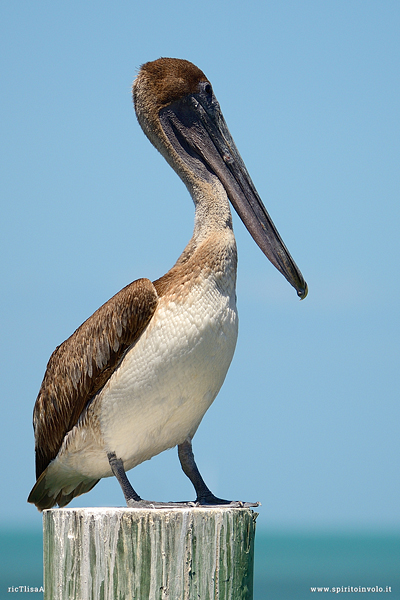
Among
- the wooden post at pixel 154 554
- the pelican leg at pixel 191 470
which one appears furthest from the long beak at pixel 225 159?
the wooden post at pixel 154 554

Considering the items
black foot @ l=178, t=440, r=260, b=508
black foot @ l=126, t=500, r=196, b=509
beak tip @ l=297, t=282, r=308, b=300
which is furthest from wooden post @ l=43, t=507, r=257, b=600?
beak tip @ l=297, t=282, r=308, b=300

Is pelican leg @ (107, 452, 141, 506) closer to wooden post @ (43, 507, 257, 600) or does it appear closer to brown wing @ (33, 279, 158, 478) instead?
brown wing @ (33, 279, 158, 478)

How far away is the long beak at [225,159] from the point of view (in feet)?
17.0

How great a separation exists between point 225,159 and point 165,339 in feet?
4.62

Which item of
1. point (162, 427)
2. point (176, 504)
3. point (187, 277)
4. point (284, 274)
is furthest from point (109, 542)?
point (284, 274)

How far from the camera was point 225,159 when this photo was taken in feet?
17.4

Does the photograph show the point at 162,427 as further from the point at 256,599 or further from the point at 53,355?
the point at 256,599

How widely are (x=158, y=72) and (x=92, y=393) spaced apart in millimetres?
2058

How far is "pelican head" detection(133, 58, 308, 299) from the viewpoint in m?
5.18

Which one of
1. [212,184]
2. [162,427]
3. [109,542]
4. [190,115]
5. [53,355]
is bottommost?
[109,542]

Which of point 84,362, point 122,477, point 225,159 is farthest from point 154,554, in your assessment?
point 225,159

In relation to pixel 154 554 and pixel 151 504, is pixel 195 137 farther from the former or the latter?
pixel 154 554

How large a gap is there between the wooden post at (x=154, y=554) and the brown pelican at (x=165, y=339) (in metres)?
0.59

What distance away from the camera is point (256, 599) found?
102ft
